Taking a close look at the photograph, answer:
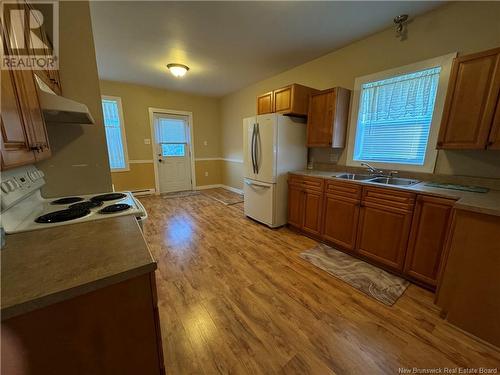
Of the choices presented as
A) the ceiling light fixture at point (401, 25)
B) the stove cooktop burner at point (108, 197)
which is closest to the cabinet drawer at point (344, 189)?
the ceiling light fixture at point (401, 25)

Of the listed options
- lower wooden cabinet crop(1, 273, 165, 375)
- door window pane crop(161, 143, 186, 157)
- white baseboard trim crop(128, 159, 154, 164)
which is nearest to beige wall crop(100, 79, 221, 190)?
white baseboard trim crop(128, 159, 154, 164)

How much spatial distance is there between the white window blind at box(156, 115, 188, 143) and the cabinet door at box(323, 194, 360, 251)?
13.9 ft

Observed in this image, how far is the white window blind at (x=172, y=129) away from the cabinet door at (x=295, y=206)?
11.8ft

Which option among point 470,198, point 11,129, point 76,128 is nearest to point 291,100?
point 470,198

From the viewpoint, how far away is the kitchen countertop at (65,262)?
1.95ft

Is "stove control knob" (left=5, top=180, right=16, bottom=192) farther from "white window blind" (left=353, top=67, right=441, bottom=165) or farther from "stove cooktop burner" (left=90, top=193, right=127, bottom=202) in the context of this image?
"white window blind" (left=353, top=67, right=441, bottom=165)

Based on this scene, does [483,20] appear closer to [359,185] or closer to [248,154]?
[359,185]

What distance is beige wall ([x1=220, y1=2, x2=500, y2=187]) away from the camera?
1786 millimetres

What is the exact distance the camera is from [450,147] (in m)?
1.77

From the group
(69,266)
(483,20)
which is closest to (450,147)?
(483,20)

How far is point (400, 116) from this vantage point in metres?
2.36

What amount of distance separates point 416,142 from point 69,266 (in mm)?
3057
